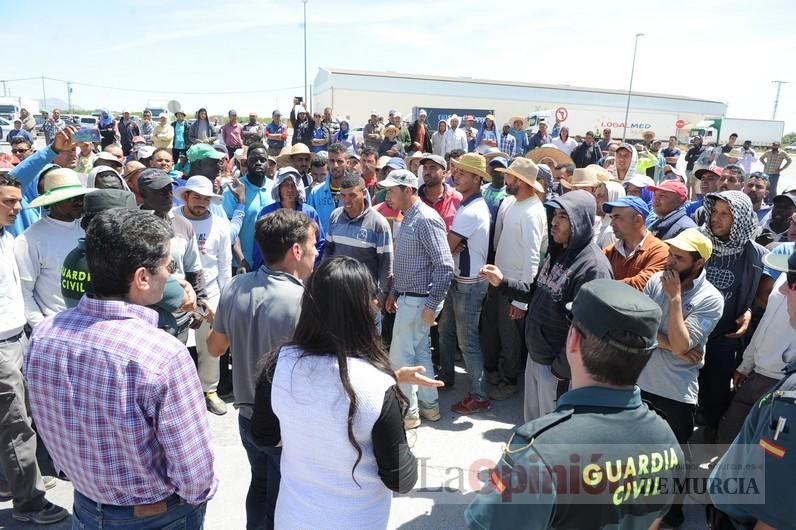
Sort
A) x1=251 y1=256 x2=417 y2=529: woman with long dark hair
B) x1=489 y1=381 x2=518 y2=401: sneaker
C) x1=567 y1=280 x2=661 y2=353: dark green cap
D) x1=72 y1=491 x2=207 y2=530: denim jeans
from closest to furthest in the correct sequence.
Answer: x1=567 y1=280 x2=661 y2=353: dark green cap
x1=251 y1=256 x2=417 y2=529: woman with long dark hair
x1=72 y1=491 x2=207 y2=530: denim jeans
x1=489 y1=381 x2=518 y2=401: sneaker

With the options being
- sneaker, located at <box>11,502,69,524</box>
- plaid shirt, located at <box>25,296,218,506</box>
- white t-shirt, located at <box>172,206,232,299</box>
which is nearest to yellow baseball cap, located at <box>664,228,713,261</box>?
plaid shirt, located at <box>25,296,218,506</box>

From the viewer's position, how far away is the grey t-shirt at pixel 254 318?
2.46m

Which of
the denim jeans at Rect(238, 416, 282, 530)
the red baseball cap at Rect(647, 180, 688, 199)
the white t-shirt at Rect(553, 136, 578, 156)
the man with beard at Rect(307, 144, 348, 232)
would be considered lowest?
the denim jeans at Rect(238, 416, 282, 530)

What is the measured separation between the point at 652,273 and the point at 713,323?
0.57m

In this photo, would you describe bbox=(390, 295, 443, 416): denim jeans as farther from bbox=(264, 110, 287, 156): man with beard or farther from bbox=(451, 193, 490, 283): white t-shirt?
bbox=(264, 110, 287, 156): man with beard

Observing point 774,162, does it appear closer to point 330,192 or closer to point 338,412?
point 330,192

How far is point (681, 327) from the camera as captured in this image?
296 centimetres

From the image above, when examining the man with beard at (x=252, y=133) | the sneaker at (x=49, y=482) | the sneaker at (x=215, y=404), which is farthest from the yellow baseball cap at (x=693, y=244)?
the man with beard at (x=252, y=133)

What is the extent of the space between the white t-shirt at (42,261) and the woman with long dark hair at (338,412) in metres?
2.13

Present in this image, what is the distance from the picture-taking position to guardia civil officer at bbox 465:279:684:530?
4.39ft

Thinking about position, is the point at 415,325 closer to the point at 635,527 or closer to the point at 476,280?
the point at 476,280

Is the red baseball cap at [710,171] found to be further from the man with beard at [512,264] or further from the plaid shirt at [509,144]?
the plaid shirt at [509,144]

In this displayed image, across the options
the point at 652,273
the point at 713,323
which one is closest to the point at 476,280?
the point at 652,273

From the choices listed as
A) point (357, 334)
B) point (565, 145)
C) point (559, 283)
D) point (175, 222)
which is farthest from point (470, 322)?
point (565, 145)
